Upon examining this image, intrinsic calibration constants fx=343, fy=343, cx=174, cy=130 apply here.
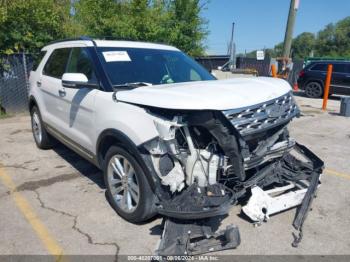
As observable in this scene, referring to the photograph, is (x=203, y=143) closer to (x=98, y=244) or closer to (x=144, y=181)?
(x=144, y=181)

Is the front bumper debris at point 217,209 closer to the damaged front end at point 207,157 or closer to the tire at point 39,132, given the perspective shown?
the damaged front end at point 207,157

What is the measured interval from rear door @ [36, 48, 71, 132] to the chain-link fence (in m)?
4.61

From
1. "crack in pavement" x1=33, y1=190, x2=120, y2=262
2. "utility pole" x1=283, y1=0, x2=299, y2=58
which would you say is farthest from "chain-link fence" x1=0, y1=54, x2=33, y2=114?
"utility pole" x1=283, y1=0, x2=299, y2=58

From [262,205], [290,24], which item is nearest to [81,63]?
[262,205]

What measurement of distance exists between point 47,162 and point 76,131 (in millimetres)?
1535

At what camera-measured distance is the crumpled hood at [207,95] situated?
3.04 m

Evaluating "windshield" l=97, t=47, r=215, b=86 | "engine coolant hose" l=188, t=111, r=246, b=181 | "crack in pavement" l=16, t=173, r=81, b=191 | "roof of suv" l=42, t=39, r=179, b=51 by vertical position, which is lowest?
"crack in pavement" l=16, t=173, r=81, b=191

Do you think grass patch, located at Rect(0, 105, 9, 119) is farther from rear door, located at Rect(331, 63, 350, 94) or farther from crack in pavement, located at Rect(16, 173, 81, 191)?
rear door, located at Rect(331, 63, 350, 94)

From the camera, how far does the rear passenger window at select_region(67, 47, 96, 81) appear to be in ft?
13.7

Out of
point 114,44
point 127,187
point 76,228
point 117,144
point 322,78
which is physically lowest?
point 76,228

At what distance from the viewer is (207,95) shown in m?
3.15

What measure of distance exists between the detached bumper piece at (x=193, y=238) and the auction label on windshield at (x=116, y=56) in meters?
2.04

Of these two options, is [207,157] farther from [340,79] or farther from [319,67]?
[319,67]

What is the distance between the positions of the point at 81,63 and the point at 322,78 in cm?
1335
